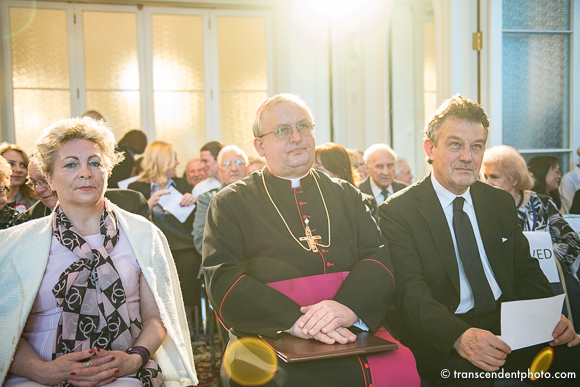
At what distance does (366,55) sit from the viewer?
584 cm

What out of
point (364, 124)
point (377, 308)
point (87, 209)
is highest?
point (364, 124)

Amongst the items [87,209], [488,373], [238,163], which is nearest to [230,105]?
[238,163]

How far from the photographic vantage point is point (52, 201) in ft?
10.4

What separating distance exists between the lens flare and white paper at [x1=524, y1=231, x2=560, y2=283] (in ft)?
5.42

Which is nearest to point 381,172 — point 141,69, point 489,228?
point 489,228

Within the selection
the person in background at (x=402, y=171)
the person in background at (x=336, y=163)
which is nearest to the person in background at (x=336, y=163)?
the person in background at (x=336, y=163)

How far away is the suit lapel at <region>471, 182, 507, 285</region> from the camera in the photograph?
2.36 meters

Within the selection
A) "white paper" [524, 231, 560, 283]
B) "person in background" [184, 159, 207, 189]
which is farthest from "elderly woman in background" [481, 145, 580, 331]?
"person in background" [184, 159, 207, 189]

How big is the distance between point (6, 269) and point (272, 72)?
5627mm

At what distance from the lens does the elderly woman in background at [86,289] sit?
1886 millimetres

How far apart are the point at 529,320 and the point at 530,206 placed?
4.90 ft

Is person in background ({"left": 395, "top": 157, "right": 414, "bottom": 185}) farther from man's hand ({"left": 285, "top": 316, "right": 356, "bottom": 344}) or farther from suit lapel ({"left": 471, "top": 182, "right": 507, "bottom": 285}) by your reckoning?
man's hand ({"left": 285, "top": 316, "right": 356, "bottom": 344})

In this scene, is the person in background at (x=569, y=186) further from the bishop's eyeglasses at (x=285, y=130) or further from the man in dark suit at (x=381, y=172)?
the bishop's eyeglasses at (x=285, y=130)

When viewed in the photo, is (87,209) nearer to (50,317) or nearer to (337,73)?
(50,317)
